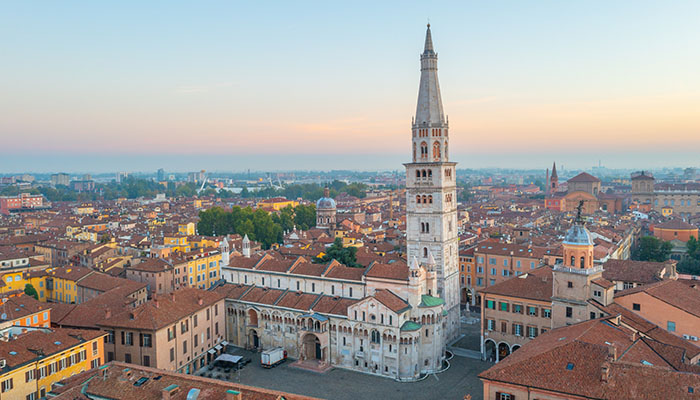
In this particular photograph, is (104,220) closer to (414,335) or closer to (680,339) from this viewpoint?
(414,335)

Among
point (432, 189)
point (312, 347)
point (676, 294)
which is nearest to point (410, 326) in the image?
point (312, 347)

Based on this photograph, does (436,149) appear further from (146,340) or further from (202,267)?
(202,267)

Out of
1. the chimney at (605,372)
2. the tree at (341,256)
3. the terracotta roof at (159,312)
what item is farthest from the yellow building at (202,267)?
the chimney at (605,372)

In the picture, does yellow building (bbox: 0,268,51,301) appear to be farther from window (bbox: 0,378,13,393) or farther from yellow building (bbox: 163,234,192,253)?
window (bbox: 0,378,13,393)

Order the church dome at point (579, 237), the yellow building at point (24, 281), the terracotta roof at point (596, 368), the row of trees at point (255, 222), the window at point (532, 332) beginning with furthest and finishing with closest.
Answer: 1. the row of trees at point (255, 222)
2. the yellow building at point (24, 281)
3. the window at point (532, 332)
4. the church dome at point (579, 237)
5. the terracotta roof at point (596, 368)

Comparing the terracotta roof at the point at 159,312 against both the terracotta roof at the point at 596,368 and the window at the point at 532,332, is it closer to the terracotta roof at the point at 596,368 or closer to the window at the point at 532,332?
the terracotta roof at the point at 596,368

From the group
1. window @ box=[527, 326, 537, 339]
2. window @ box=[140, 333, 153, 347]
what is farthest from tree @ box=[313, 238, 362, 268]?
window @ box=[140, 333, 153, 347]

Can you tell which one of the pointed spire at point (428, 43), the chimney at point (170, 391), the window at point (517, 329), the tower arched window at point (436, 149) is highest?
the pointed spire at point (428, 43)
